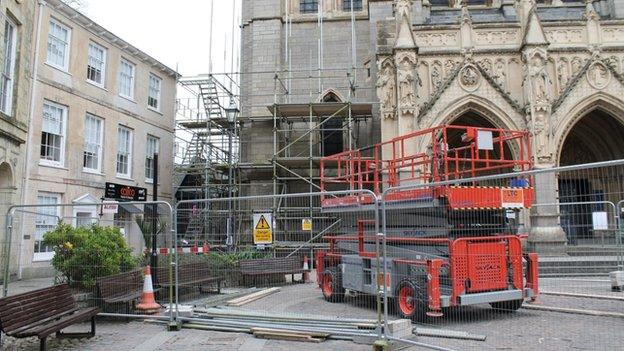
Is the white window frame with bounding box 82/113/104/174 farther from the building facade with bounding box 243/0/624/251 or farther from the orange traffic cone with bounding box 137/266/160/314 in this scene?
the orange traffic cone with bounding box 137/266/160/314

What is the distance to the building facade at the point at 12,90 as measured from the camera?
12387mm

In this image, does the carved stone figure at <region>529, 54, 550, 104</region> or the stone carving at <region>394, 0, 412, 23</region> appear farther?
the stone carving at <region>394, 0, 412, 23</region>

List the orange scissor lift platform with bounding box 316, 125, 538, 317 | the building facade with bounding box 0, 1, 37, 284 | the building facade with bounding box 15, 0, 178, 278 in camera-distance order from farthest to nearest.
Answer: the building facade with bounding box 15, 0, 178, 278
the building facade with bounding box 0, 1, 37, 284
the orange scissor lift platform with bounding box 316, 125, 538, 317

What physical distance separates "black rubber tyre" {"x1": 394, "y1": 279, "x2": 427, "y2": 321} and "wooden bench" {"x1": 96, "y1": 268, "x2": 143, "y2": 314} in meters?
4.82

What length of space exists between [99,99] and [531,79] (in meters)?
16.9

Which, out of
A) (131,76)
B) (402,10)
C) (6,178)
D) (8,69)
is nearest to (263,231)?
(6,178)

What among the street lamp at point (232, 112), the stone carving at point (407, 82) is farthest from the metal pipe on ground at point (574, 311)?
the street lamp at point (232, 112)

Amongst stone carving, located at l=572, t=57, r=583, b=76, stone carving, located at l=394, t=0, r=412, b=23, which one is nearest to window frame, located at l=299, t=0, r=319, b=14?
stone carving, located at l=394, t=0, r=412, b=23

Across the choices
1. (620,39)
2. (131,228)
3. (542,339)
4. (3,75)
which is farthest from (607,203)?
(620,39)

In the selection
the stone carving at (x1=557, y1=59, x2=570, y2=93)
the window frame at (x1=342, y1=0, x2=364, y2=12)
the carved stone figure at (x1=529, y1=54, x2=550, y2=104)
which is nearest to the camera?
the carved stone figure at (x1=529, y1=54, x2=550, y2=104)

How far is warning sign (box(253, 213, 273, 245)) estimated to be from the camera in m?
10.3

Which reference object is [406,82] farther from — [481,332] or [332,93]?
[481,332]

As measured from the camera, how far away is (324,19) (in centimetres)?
2520

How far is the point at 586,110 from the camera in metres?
19.2
